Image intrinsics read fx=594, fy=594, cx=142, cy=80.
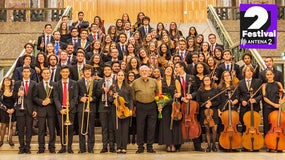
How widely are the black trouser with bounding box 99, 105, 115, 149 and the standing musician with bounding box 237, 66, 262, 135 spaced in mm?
2223

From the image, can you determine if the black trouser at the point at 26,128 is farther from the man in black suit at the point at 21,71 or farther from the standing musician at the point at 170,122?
the standing musician at the point at 170,122

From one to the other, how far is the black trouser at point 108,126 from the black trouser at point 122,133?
14cm

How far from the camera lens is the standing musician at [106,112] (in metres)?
9.98

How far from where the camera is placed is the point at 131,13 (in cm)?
2130

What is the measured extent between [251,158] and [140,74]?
2.48 meters

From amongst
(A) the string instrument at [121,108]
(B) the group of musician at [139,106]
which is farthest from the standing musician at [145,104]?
(A) the string instrument at [121,108]

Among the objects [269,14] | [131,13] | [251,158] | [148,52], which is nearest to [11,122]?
[148,52]

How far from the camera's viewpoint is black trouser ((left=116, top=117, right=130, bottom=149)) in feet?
32.4

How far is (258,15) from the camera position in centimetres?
1138

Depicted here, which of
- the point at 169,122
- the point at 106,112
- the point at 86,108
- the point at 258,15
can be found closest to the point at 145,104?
the point at 169,122

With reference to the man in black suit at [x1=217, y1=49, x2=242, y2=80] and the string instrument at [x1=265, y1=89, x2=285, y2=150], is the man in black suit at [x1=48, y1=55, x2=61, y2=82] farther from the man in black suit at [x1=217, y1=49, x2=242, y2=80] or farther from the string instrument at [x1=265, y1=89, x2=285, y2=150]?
the string instrument at [x1=265, y1=89, x2=285, y2=150]

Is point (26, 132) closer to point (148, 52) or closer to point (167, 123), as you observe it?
point (167, 123)

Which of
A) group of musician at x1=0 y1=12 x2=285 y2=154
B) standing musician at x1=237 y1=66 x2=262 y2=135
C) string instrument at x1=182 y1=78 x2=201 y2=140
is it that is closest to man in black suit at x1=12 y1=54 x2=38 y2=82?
group of musician at x1=0 y1=12 x2=285 y2=154

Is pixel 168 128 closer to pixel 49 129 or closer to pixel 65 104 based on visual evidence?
pixel 65 104
